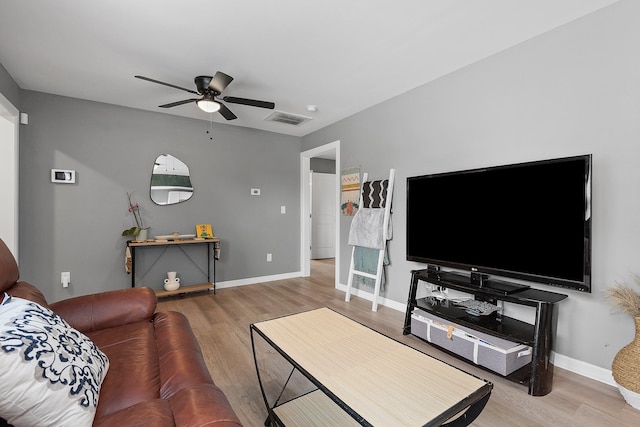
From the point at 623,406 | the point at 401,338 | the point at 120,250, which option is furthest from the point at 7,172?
the point at 623,406

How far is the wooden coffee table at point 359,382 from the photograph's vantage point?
109cm

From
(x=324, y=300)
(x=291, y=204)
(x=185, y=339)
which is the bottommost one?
(x=324, y=300)

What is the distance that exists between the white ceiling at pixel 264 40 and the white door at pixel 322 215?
401 cm

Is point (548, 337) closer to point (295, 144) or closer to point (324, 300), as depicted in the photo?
point (324, 300)

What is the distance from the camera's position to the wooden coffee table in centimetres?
109

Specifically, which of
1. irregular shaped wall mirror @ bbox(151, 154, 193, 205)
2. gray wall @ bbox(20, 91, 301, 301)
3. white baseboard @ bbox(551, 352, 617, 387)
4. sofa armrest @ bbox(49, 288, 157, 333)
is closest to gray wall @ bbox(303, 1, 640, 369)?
white baseboard @ bbox(551, 352, 617, 387)

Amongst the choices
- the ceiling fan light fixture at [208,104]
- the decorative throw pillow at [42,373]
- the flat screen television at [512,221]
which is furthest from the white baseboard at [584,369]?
the ceiling fan light fixture at [208,104]

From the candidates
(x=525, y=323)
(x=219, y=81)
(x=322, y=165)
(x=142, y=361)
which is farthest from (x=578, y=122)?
(x=322, y=165)

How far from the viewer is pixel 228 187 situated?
182 inches

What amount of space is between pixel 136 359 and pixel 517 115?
9.91 ft

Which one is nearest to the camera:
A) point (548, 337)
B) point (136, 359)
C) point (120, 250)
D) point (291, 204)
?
point (136, 359)

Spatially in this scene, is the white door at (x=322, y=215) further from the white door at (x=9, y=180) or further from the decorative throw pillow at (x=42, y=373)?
the decorative throw pillow at (x=42, y=373)

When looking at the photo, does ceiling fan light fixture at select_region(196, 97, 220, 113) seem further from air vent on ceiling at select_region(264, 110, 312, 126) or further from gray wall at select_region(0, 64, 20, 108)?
gray wall at select_region(0, 64, 20, 108)

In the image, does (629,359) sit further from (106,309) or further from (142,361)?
(106,309)
